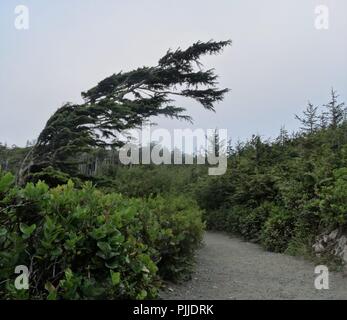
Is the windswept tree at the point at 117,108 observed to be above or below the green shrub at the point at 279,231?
above

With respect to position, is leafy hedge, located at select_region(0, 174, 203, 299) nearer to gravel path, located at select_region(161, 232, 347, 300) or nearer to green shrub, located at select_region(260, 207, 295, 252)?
gravel path, located at select_region(161, 232, 347, 300)

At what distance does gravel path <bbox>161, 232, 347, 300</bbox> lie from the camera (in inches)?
225

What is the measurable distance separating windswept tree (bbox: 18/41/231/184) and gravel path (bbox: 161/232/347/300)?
5162 mm

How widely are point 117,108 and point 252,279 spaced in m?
7.75

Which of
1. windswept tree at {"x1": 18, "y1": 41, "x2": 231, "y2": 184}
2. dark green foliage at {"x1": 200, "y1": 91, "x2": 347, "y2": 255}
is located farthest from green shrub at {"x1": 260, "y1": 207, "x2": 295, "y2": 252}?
windswept tree at {"x1": 18, "y1": 41, "x2": 231, "y2": 184}

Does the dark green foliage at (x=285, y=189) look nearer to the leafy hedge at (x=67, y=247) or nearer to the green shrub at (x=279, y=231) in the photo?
the green shrub at (x=279, y=231)

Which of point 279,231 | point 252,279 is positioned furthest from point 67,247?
point 279,231

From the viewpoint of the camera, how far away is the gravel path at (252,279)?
18.8ft

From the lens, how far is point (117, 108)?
1296cm

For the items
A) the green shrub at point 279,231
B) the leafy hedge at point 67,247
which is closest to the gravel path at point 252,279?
the green shrub at point 279,231

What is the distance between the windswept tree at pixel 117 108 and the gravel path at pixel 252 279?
16.9 feet

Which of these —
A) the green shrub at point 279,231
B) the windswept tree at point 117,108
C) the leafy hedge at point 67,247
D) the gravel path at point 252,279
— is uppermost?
the windswept tree at point 117,108

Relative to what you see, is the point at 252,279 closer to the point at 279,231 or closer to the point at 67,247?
the point at 279,231
